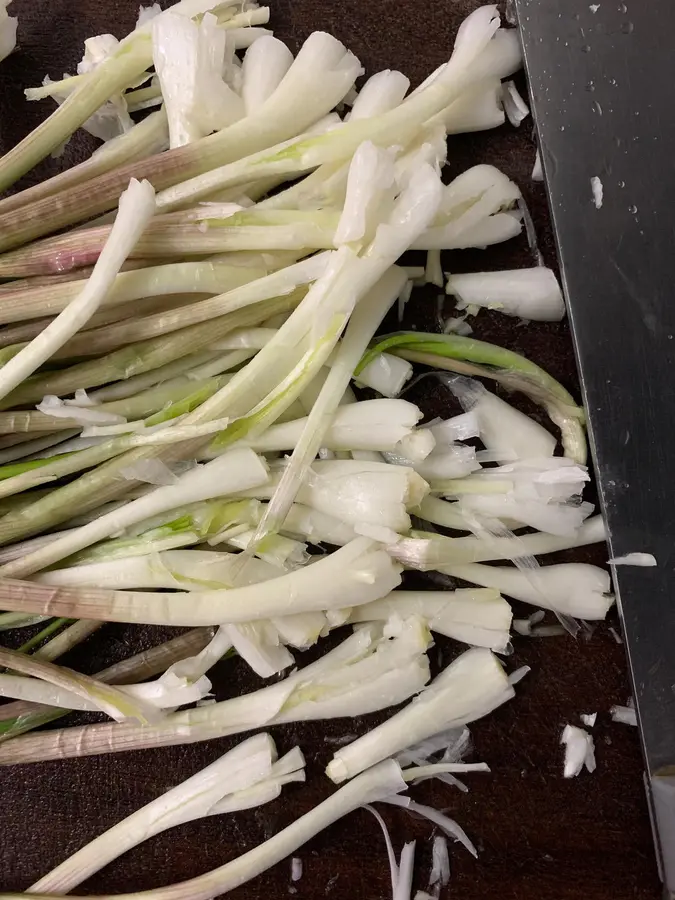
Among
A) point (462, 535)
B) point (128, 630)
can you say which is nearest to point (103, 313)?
point (128, 630)

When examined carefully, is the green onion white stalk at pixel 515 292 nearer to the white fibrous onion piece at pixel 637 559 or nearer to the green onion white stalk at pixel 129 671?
the white fibrous onion piece at pixel 637 559

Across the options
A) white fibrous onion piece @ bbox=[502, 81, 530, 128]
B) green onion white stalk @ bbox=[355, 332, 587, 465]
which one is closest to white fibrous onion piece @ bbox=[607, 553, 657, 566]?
green onion white stalk @ bbox=[355, 332, 587, 465]

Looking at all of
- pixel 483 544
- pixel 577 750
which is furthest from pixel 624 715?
pixel 483 544

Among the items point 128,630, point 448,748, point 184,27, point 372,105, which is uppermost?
point 184,27

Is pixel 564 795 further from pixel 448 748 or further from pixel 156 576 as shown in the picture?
pixel 156 576

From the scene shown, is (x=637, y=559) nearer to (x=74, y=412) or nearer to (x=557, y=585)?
(x=557, y=585)

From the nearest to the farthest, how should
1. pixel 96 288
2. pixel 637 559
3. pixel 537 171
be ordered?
pixel 96 288
pixel 637 559
pixel 537 171

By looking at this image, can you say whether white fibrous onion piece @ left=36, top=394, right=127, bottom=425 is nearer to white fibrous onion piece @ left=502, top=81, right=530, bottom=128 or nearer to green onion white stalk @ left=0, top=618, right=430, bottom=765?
green onion white stalk @ left=0, top=618, right=430, bottom=765
